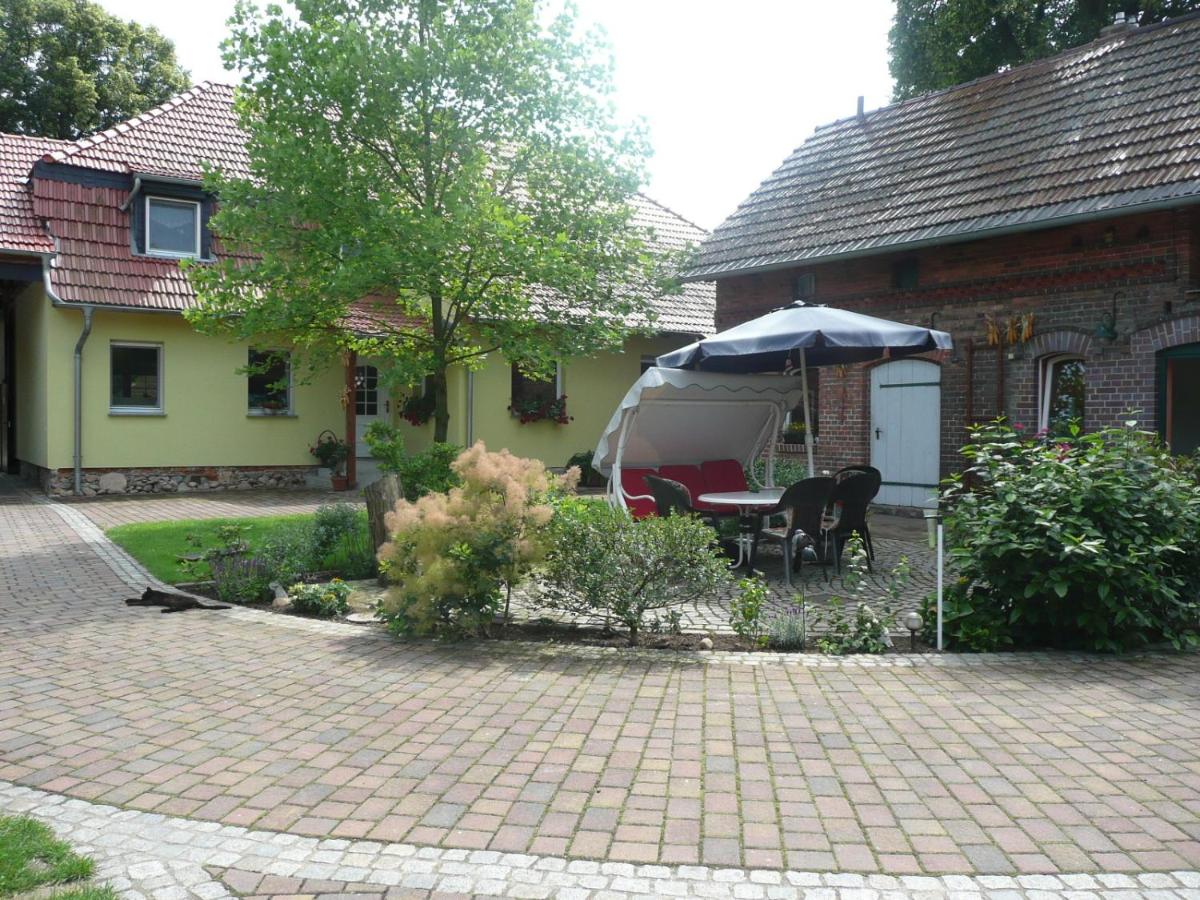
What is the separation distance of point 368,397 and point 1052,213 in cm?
1401

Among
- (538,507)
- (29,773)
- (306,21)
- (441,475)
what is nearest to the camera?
(29,773)

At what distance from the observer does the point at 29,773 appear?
13.8 ft

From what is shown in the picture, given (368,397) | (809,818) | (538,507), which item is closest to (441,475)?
(538,507)

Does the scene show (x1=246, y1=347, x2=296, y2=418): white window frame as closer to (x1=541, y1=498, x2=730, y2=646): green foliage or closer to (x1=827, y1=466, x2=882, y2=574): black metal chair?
(x1=827, y1=466, x2=882, y2=574): black metal chair

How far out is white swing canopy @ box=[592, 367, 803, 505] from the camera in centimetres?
1019

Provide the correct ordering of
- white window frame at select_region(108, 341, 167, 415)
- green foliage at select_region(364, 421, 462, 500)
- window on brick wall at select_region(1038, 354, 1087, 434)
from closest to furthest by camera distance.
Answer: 1. green foliage at select_region(364, 421, 462, 500)
2. window on brick wall at select_region(1038, 354, 1087, 434)
3. white window frame at select_region(108, 341, 167, 415)

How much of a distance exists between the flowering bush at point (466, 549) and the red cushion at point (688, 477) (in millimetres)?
3973

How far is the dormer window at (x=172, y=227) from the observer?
1783 cm

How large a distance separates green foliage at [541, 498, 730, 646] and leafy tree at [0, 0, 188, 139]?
95.8 feet

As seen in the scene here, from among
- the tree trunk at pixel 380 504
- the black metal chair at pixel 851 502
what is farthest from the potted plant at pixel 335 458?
the black metal chair at pixel 851 502

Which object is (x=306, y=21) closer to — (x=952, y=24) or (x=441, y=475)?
(x=441, y=475)

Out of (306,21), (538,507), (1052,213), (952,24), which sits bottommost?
(538,507)

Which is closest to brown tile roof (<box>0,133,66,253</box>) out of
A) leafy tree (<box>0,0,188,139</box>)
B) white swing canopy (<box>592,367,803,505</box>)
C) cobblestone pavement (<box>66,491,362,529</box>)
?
cobblestone pavement (<box>66,491,362,529</box>)

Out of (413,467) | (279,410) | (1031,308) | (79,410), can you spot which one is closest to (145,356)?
(79,410)
